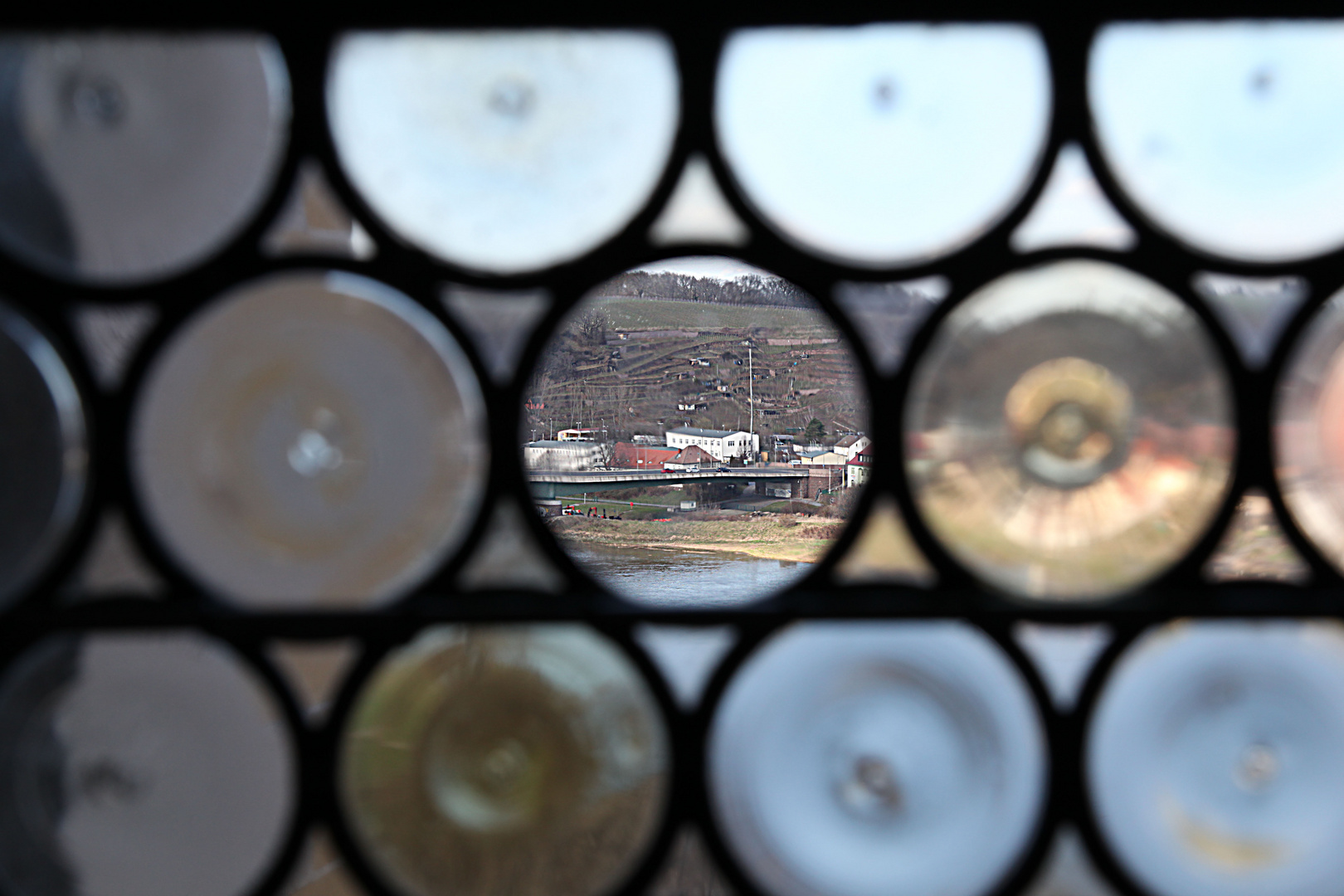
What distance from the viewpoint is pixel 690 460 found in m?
0.85

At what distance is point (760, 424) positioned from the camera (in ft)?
2.71

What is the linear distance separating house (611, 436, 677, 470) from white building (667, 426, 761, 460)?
2 cm

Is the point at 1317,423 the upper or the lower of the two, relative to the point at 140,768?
upper

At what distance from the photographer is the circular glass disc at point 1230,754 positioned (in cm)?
74

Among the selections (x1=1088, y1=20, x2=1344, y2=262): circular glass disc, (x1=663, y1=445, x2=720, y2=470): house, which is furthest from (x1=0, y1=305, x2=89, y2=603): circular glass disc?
(x1=1088, y1=20, x2=1344, y2=262): circular glass disc

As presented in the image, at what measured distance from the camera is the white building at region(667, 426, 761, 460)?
83 centimetres

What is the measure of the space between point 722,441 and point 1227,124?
52 centimetres

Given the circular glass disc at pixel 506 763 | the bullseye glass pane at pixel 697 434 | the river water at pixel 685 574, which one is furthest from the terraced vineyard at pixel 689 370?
the circular glass disc at pixel 506 763

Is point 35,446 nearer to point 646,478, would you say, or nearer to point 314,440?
point 314,440

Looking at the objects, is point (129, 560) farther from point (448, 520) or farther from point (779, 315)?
point (779, 315)

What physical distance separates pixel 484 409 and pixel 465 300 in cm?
10

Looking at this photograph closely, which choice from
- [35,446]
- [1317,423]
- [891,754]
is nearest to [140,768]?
[35,446]

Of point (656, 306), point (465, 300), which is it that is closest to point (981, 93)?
point (656, 306)

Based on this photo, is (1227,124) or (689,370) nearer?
(1227,124)
